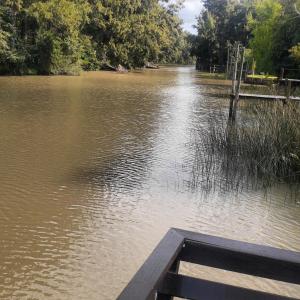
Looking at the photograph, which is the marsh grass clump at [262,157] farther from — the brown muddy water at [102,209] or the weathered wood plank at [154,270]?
the weathered wood plank at [154,270]

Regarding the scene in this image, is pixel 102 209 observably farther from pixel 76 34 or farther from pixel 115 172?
pixel 76 34

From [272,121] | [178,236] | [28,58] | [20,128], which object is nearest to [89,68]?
[28,58]

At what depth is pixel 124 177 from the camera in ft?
25.2

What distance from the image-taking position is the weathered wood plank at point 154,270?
4.99 ft

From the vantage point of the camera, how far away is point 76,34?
37.0 meters

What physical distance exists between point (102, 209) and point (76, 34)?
108 ft

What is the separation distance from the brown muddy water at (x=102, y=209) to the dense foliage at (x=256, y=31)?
631 inches

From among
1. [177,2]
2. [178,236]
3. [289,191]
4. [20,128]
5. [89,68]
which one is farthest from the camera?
[177,2]

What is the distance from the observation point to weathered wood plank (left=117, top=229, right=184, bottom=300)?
4.99 ft

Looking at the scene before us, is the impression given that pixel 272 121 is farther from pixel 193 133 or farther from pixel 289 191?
pixel 193 133

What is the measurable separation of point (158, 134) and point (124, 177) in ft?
14.5

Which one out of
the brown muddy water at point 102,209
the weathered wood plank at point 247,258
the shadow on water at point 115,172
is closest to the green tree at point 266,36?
the brown muddy water at point 102,209

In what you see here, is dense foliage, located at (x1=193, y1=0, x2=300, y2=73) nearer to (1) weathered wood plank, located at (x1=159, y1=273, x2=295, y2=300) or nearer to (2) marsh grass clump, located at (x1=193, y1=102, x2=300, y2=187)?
(2) marsh grass clump, located at (x1=193, y1=102, x2=300, y2=187)

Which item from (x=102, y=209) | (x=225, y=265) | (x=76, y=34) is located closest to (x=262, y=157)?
(x=102, y=209)
